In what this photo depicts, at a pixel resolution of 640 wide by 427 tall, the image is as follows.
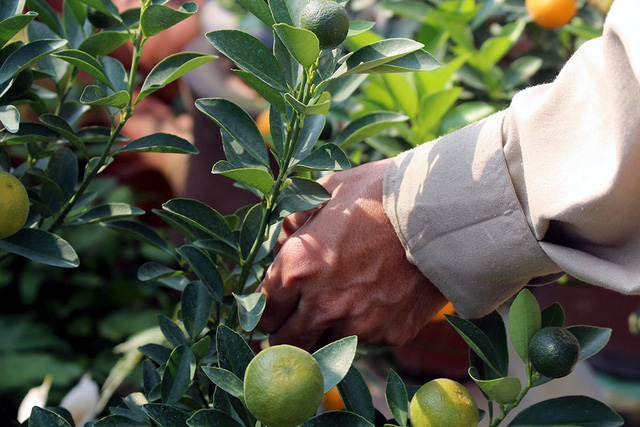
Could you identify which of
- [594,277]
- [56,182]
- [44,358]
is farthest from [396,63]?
[44,358]

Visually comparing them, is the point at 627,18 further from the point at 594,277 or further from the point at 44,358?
the point at 44,358

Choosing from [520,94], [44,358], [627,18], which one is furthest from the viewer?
[44,358]

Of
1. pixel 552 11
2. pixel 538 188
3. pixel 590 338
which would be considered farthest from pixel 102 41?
pixel 552 11

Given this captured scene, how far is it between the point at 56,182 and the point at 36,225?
0.06 metres

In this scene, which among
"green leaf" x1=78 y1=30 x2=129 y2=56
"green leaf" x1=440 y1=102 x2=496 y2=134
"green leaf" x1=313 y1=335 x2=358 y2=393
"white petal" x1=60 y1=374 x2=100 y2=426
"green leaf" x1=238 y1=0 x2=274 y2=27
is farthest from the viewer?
"green leaf" x1=440 y1=102 x2=496 y2=134

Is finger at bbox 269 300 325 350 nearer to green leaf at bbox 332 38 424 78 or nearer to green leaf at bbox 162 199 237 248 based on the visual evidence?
green leaf at bbox 162 199 237 248

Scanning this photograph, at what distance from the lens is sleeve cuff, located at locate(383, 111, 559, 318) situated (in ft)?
2.53

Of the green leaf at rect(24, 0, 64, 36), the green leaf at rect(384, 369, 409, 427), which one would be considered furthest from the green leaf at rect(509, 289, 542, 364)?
the green leaf at rect(24, 0, 64, 36)

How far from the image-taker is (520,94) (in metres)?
0.79

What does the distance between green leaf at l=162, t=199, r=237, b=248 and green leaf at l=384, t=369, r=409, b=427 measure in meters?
0.22

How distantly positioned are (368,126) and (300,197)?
14 cm

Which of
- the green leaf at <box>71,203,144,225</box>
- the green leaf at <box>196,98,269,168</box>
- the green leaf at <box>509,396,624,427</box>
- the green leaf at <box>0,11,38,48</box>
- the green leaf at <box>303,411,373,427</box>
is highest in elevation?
the green leaf at <box>0,11,38,48</box>

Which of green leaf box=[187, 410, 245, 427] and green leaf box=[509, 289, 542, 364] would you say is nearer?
green leaf box=[187, 410, 245, 427]

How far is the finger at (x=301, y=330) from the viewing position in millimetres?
826
